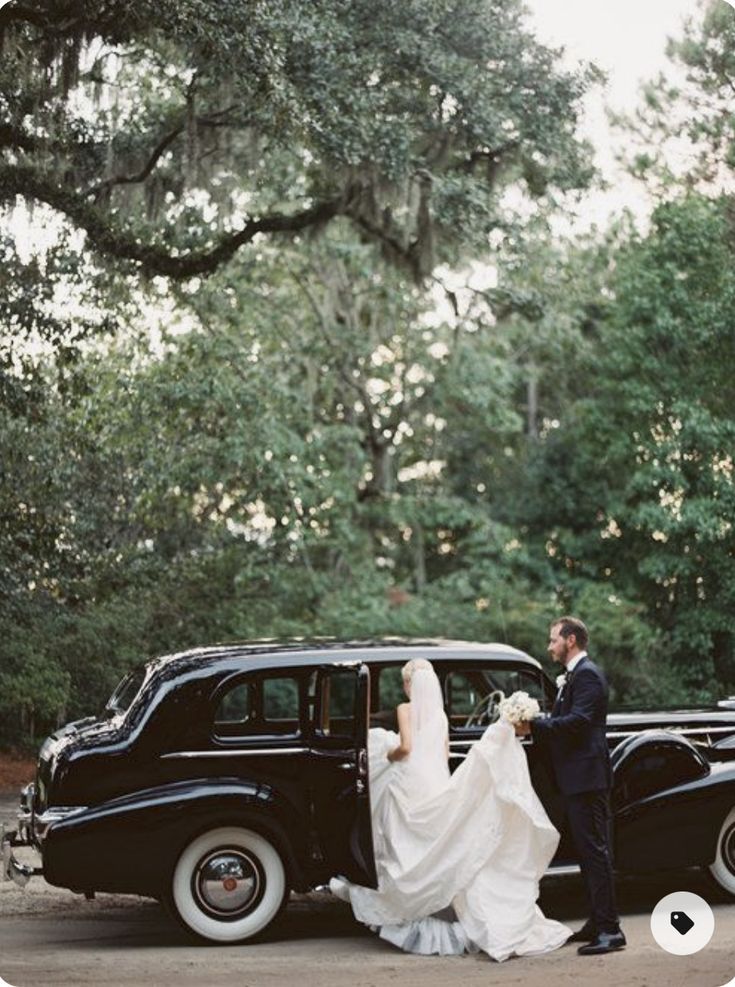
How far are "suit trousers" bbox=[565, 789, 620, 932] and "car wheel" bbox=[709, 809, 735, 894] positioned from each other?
1.39 metres

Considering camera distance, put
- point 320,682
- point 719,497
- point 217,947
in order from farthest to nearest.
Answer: point 719,497, point 320,682, point 217,947

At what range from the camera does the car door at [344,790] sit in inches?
267

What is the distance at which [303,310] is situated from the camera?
69.4 ft

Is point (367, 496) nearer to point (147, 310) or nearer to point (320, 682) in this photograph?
point (147, 310)

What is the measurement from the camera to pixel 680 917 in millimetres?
7422

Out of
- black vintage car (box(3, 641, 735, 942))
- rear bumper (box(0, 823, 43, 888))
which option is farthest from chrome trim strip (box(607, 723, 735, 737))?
rear bumper (box(0, 823, 43, 888))

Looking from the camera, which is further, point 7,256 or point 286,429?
point 286,429

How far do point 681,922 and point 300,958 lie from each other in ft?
6.94

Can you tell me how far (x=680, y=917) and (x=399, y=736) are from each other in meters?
1.85

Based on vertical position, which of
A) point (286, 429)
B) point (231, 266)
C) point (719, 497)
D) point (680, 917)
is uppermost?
point (231, 266)

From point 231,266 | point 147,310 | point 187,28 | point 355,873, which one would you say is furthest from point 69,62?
point 355,873

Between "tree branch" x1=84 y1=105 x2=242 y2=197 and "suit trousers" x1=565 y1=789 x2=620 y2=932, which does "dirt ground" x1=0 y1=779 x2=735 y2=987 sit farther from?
"tree branch" x1=84 y1=105 x2=242 y2=197

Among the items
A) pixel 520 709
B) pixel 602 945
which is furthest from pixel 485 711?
pixel 602 945

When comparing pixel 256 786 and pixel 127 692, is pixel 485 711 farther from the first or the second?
pixel 127 692
